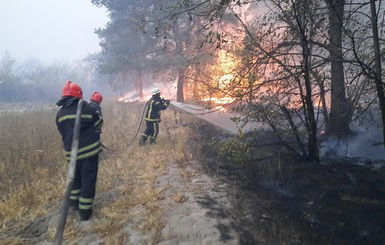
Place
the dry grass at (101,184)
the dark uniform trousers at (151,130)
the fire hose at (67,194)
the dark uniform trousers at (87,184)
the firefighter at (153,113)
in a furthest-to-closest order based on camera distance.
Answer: the dark uniform trousers at (151,130)
the firefighter at (153,113)
the dark uniform trousers at (87,184)
the dry grass at (101,184)
the fire hose at (67,194)

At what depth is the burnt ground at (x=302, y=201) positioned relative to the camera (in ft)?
12.8

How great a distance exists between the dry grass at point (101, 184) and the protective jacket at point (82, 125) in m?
0.97

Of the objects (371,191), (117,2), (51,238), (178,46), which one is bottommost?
(51,238)

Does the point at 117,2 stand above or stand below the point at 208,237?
above

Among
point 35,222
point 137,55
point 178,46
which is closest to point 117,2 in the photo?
point 137,55

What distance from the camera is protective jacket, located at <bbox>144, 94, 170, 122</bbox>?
9.07m

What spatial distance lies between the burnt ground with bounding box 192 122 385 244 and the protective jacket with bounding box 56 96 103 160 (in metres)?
1.95

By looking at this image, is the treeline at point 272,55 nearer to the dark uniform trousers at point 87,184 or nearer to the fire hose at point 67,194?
the fire hose at point 67,194

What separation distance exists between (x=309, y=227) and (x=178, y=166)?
3307 millimetres

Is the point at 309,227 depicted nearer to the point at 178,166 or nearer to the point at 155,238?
the point at 155,238

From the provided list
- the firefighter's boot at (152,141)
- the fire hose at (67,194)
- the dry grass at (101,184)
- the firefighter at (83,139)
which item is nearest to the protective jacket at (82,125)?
the firefighter at (83,139)

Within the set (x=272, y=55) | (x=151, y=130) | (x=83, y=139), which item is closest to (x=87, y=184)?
(x=83, y=139)

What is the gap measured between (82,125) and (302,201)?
12.1 feet

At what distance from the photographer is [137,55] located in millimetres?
23141
